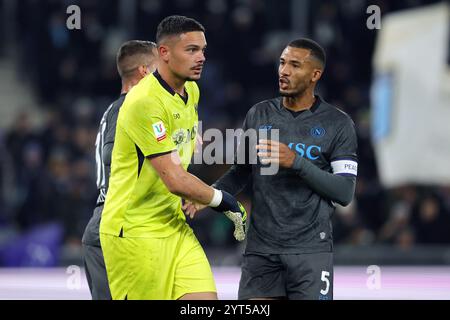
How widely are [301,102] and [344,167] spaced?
51cm

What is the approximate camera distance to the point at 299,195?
621cm

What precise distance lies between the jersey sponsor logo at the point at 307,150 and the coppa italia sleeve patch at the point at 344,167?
13 centimetres

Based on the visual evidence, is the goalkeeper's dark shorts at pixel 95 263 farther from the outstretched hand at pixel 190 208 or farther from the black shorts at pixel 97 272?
the outstretched hand at pixel 190 208

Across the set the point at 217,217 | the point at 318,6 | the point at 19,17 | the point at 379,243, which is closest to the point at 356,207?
Result: the point at 379,243

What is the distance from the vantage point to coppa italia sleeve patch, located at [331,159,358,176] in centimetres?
618

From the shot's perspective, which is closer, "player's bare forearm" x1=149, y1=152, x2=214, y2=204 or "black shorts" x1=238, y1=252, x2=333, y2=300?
"player's bare forearm" x1=149, y1=152, x2=214, y2=204

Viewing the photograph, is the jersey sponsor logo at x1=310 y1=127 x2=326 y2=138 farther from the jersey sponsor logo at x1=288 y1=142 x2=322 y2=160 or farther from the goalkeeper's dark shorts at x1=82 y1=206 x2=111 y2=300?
the goalkeeper's dark shorts at x1=82 y1=206 x2=111 y2=300

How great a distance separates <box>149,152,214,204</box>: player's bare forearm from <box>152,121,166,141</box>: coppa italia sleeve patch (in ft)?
0.36

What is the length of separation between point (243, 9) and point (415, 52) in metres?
3.40

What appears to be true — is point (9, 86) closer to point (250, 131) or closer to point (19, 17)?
point (19, 17)

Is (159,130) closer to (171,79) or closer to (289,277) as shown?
(171,79)

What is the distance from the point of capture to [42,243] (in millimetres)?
13594

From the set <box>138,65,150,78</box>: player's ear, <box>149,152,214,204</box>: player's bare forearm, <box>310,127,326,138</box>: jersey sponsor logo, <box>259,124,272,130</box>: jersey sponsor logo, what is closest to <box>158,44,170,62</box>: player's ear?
<box>149,152,214,204</box>: player's bare forearm


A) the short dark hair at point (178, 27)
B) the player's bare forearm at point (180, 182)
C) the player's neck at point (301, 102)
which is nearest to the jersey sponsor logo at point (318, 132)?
the player's neck at point (301, 102)
